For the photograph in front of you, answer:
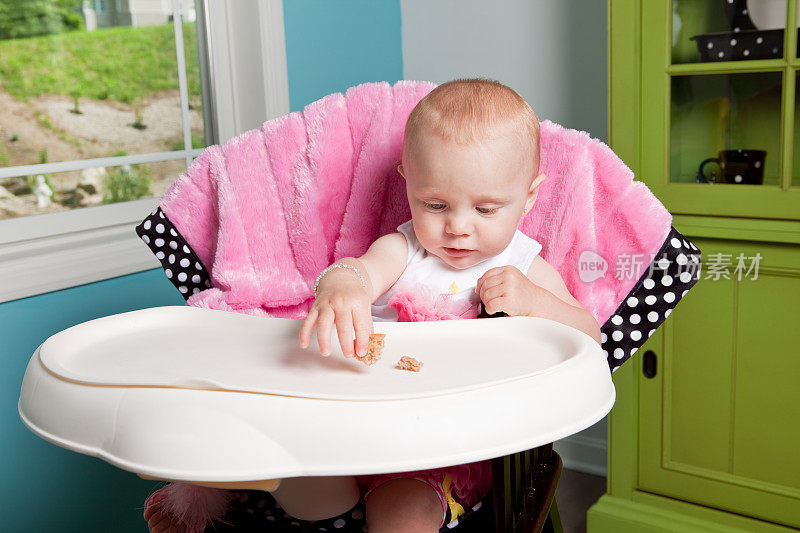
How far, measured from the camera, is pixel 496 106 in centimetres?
103

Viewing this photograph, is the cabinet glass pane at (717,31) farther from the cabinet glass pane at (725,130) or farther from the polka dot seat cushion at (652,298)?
the polka dot seat cushion at (652,298)

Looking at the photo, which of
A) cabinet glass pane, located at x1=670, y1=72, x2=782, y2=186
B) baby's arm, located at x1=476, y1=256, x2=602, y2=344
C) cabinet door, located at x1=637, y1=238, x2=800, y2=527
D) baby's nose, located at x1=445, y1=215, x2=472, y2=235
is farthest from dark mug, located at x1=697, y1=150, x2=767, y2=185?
baby's nose, located at x1=445, y1=215, x2=472, y2=235

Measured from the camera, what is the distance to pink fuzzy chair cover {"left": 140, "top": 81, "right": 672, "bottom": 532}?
1.15 metres

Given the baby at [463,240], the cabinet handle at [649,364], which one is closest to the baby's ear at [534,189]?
the baby at [463,240]

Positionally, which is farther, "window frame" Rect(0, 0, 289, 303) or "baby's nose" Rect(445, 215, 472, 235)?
"window frame" Rect(0, 0, 289, 303)

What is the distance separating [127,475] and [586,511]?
1175 millimetres

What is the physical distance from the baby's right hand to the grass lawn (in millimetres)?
1093

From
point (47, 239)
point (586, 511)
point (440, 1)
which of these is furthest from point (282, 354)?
point (440, 1)

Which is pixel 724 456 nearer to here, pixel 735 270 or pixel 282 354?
pixel 735 270

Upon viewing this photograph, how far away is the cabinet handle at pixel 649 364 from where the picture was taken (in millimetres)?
1785

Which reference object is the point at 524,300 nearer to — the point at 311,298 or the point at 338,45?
the point at 311,298

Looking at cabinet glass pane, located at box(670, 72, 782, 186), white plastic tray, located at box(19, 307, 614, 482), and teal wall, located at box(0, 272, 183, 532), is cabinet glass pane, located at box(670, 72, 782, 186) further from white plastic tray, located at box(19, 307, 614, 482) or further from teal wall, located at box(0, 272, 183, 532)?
teal wall, located at box(0, 272, 183, 532)

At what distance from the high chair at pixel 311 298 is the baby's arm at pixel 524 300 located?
0.07m

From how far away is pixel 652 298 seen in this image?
1104mm
